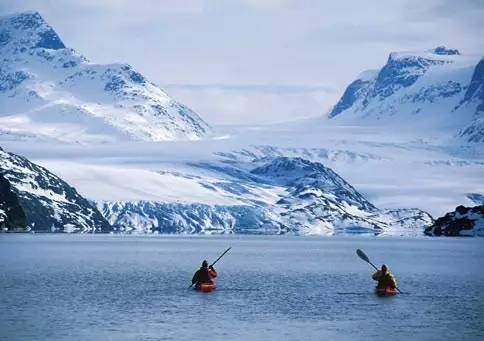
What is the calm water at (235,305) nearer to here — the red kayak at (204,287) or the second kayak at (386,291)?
the second kayak at (386,291)

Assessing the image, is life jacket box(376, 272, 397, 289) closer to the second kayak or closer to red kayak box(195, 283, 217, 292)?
the second kayak

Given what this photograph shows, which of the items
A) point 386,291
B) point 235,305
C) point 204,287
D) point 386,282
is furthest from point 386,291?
point 204,287

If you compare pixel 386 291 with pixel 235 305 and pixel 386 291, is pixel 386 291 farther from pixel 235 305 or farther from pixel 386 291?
pixel 235 305

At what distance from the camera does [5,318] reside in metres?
94.7

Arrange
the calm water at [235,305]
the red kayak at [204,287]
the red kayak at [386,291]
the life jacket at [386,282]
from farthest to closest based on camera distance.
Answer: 1. the red kayak at [204,287]
2. the life jacket at [386,282]
3. the red kayak at [386,291]
4. the calm water at [235,305]

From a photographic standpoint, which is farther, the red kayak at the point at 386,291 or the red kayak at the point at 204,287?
the red kayak at the point at 204,287

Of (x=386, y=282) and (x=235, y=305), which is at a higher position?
(x=386, y=282)

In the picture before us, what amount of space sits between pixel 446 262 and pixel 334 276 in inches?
1968

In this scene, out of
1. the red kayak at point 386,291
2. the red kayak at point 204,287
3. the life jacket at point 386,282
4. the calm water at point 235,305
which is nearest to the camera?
the calm water at point 235,305

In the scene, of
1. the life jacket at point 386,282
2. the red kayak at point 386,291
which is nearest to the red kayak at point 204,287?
the red kayak at point 386,291

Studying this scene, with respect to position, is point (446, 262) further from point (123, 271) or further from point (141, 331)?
point (141, 331)

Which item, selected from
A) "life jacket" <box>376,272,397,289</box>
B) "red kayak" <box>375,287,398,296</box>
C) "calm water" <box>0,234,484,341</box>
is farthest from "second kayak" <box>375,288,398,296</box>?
"calm water" <box>0,234,484,341</box>

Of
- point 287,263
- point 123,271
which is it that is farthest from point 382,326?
point 287,263

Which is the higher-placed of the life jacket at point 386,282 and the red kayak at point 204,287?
the life jacket at point 386,282
